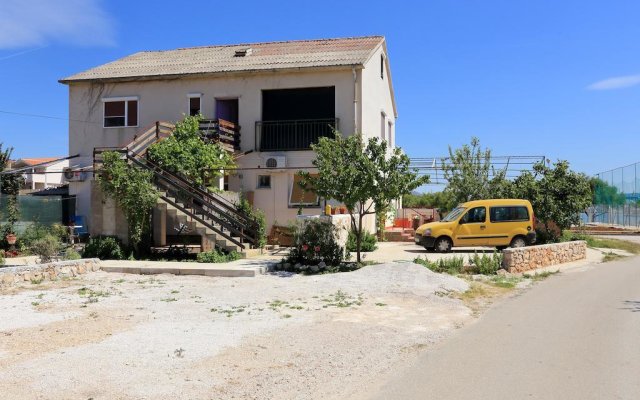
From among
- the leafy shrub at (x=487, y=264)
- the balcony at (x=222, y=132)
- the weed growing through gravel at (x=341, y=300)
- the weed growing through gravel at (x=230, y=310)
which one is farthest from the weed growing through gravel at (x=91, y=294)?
the balcony at (x=222, y=132)

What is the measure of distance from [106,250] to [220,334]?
412 inches

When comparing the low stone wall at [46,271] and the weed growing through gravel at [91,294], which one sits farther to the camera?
the low stone wall at [46,271]

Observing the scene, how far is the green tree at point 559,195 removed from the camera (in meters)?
20.3

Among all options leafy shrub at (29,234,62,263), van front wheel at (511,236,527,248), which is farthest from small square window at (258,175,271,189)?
van front wheel at (511,236,527,248)

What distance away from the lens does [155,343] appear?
742cm

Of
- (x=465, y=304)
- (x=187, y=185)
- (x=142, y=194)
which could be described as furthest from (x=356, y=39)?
(x=465, y=304)

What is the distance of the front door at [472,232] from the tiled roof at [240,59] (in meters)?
7.36

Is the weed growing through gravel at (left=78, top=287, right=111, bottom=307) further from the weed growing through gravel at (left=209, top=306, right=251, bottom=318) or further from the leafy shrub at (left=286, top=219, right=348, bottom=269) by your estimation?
the leafy shrub at (left=286, top=219, right=348, bottom=269)

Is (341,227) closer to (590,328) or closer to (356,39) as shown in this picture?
(590,328)

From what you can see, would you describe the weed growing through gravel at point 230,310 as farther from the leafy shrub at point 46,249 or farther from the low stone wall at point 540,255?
the low stone wall at point 540,255

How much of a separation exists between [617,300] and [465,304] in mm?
3170

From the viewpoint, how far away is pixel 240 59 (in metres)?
25.1

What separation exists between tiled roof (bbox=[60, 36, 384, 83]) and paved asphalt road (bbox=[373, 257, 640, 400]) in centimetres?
1417

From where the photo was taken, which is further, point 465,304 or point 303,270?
point 303,270
